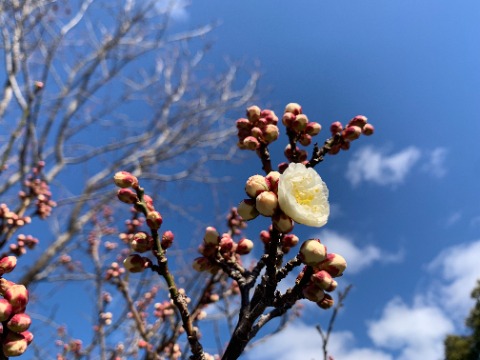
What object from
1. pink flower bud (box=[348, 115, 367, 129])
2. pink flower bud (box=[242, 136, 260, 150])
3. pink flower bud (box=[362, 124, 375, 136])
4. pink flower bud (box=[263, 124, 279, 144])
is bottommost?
pink flower bud (box=[242, 136, 260, 150])

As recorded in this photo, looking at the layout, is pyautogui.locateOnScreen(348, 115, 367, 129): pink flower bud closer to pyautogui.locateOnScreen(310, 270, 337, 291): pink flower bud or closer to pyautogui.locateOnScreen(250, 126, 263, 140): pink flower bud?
pyautogui.locateOnScreen(250, 126, 263, 140): pink flower bud

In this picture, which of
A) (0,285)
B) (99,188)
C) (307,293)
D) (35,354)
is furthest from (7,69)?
(307,293)

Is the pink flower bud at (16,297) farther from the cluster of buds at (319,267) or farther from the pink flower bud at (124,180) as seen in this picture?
the cluster of buds at (319,267)

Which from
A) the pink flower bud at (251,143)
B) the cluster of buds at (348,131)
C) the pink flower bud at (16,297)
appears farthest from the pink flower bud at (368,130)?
the pink flower bud at (16,297)

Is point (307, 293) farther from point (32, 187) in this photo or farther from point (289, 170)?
point (32, 187)

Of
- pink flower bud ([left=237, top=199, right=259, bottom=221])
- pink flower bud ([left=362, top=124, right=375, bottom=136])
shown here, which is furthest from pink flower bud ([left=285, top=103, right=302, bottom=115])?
pink flower bud ([left=237, top=199, right=259, bottom=221])

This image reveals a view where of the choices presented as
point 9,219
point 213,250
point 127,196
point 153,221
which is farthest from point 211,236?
point 9,219
